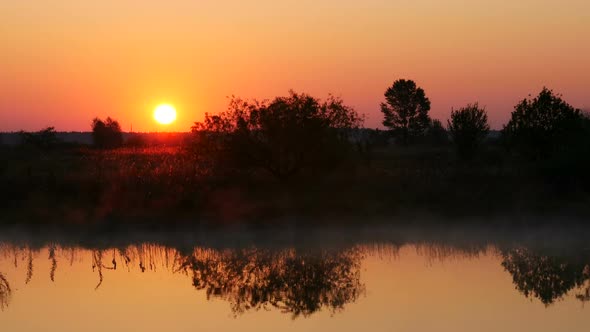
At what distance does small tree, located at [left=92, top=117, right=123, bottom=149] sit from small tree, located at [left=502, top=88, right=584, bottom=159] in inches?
2723

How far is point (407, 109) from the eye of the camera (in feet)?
317

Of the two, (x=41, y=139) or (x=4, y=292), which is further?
(x=41, y=139)

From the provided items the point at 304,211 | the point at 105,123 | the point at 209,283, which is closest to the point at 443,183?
the point at 304,211

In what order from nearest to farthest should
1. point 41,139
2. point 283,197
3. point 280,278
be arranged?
point 280,278
point 283,197
point 41,139

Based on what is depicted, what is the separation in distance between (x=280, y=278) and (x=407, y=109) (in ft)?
259

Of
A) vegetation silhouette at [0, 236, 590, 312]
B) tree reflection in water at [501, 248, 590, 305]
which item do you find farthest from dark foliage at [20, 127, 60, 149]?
tree reflection in water at [501, 248, 590, 305]

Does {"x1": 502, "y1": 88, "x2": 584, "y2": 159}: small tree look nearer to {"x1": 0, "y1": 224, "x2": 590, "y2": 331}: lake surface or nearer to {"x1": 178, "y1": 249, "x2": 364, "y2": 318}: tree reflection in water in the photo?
{"x1": 0, "y1": 224, "x2": 590, "y2": 331}: lake surface

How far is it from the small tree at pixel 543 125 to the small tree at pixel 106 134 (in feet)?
227

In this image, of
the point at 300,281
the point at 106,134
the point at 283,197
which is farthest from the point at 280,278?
the point at 106,134

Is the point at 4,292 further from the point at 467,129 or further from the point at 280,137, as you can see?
the point at 467,129

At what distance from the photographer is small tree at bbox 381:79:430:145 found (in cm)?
9625

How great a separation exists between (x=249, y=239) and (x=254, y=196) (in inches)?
217

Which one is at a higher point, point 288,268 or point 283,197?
point 283,197

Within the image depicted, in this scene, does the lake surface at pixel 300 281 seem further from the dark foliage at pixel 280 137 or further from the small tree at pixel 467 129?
the small tree at pixel 467 129
